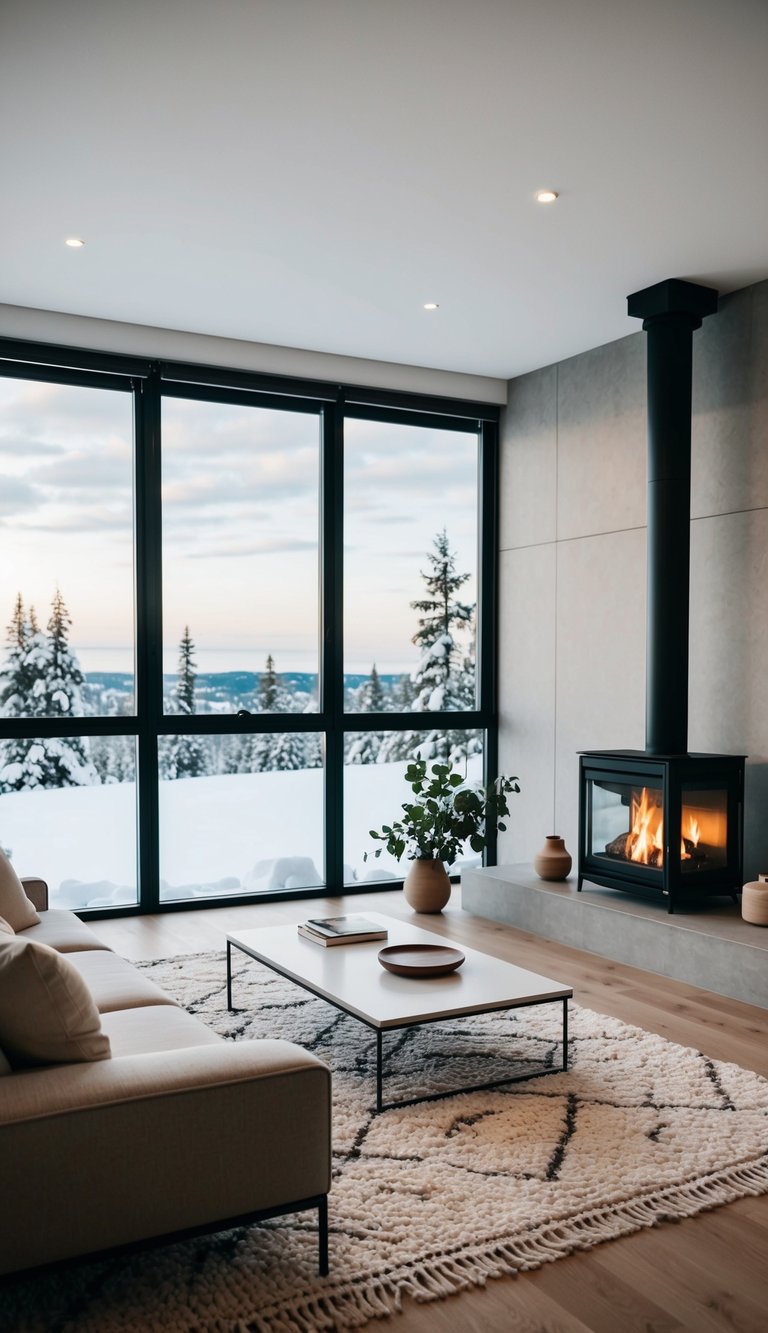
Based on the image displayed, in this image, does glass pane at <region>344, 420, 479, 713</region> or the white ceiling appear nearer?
the white ceiling

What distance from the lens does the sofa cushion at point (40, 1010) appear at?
188 cm

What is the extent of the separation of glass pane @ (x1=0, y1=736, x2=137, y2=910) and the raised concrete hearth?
5.68 feet

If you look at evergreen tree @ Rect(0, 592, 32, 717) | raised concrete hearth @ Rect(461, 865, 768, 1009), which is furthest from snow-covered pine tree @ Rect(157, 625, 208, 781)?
raised concrete hearth @ Rect(461, 865, 768, 1009)

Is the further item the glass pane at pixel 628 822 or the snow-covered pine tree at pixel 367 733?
the snow-covered pine tree at pixel 367 733

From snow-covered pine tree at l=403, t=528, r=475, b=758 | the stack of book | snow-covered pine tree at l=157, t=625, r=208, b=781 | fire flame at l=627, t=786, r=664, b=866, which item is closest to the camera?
the stack of book

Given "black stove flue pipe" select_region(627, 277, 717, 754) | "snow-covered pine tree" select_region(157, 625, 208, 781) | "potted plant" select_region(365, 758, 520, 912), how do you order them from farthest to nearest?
"snow-covered pine tree" select_region(157, 625, 208, 781) < "potted plant" select_region(365, 758, 520, 912) < "black stove flue pipe" select_region(627, 277, 717, 754)

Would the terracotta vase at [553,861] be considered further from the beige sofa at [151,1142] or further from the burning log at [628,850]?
the beige sofa at [151,1142]

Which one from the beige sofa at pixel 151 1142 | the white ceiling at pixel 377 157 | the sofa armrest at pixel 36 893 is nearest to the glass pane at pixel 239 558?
the white ceiling at pixel 377 157

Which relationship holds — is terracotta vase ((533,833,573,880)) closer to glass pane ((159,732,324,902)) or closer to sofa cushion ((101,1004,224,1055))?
glass pane ((159,732,324,902))

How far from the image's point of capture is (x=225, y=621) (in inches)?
214

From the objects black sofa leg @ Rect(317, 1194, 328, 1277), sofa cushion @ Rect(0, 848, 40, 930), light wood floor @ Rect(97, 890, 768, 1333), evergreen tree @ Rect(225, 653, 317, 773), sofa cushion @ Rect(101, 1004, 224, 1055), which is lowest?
light wood floor @ Rect(97, 890, 768, 1333)

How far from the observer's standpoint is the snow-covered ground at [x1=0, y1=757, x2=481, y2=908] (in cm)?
500

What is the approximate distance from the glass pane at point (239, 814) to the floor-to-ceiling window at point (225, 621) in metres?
0.01

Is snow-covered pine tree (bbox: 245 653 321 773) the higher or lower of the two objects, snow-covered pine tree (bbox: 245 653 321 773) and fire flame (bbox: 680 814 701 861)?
the higher
